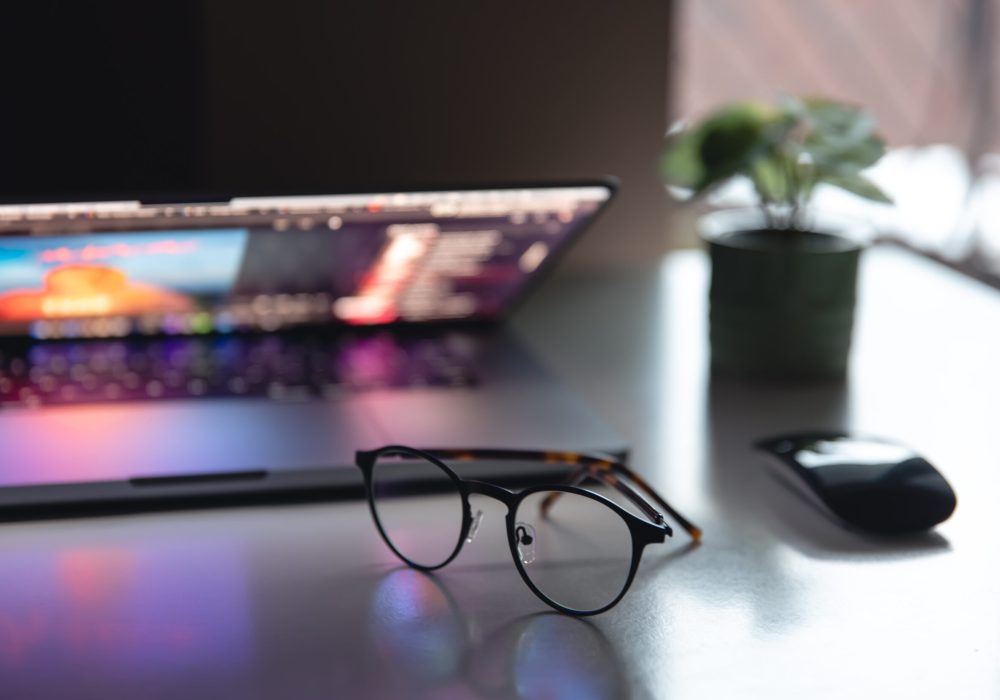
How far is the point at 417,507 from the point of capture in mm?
715

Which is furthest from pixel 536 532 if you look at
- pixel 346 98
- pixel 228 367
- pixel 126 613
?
pixel 346 98

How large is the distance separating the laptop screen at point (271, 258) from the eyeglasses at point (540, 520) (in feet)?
0.83

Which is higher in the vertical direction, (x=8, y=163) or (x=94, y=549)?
(x=8, y=163)

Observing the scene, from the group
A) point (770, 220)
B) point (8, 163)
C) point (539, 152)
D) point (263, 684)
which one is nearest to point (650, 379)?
point (770, 220)

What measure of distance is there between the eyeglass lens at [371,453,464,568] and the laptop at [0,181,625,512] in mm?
32

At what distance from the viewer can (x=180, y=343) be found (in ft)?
3.23

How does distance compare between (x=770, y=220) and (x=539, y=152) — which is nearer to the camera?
(x=770, y=220)

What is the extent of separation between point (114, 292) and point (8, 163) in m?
0.26

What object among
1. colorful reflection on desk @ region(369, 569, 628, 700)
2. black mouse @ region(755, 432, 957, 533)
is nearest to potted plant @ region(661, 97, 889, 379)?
black mouse @ region(755, 432, 957, 533)

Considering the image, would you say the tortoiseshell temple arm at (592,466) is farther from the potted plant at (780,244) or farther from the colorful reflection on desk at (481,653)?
the potted plant at (780,244)

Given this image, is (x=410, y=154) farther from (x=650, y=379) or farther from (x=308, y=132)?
(x=650, y=379)

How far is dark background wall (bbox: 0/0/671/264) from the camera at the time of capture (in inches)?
42.8

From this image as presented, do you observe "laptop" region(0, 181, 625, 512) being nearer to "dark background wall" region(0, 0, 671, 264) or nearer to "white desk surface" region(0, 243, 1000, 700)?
"white desk surface" region(0, 243, 1000, 700)

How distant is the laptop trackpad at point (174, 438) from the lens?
2.35 ft
